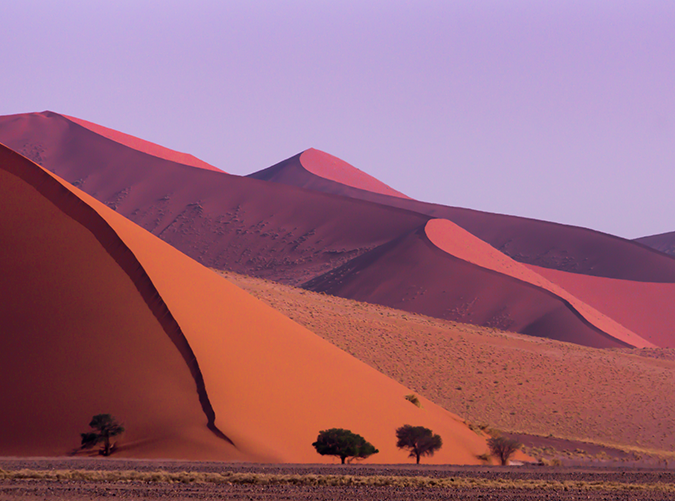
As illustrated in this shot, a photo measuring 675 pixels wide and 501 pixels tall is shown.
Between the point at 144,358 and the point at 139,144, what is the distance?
289 feet

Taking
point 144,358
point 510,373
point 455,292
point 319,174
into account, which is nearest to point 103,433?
point 144,358

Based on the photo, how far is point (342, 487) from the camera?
13359 mm

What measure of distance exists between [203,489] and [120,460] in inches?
161

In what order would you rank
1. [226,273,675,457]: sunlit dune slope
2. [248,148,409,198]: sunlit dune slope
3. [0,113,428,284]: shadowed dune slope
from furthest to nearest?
1. [248,148,409,198]: sunlit dune slope
2. [0,113,428,284]: shadowed dune slope
3. [226,273,675,457]: sunlit dune slope

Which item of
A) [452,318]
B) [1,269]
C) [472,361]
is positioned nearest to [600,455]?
[472,361]

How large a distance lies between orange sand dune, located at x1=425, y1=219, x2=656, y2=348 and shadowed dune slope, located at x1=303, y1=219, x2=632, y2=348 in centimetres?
139

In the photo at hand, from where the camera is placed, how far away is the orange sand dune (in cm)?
5816

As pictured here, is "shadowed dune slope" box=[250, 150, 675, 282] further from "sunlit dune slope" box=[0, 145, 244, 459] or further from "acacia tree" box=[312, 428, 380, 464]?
"sunlit dune slope" box=[0, 145, 244, 459]

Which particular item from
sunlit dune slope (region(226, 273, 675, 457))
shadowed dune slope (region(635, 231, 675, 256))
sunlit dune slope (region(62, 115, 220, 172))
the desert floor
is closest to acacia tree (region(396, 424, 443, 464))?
the desert floor

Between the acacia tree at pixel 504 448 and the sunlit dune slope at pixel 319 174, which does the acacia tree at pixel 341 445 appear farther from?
the sunlit dune slope at pixel 319 174

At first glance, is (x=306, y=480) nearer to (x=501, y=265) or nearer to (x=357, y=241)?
(x=501, y=265)

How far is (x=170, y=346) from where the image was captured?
19.4 metres

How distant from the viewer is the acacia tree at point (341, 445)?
17.6 meters

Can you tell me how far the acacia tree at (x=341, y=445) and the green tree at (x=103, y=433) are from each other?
476 centimetres
